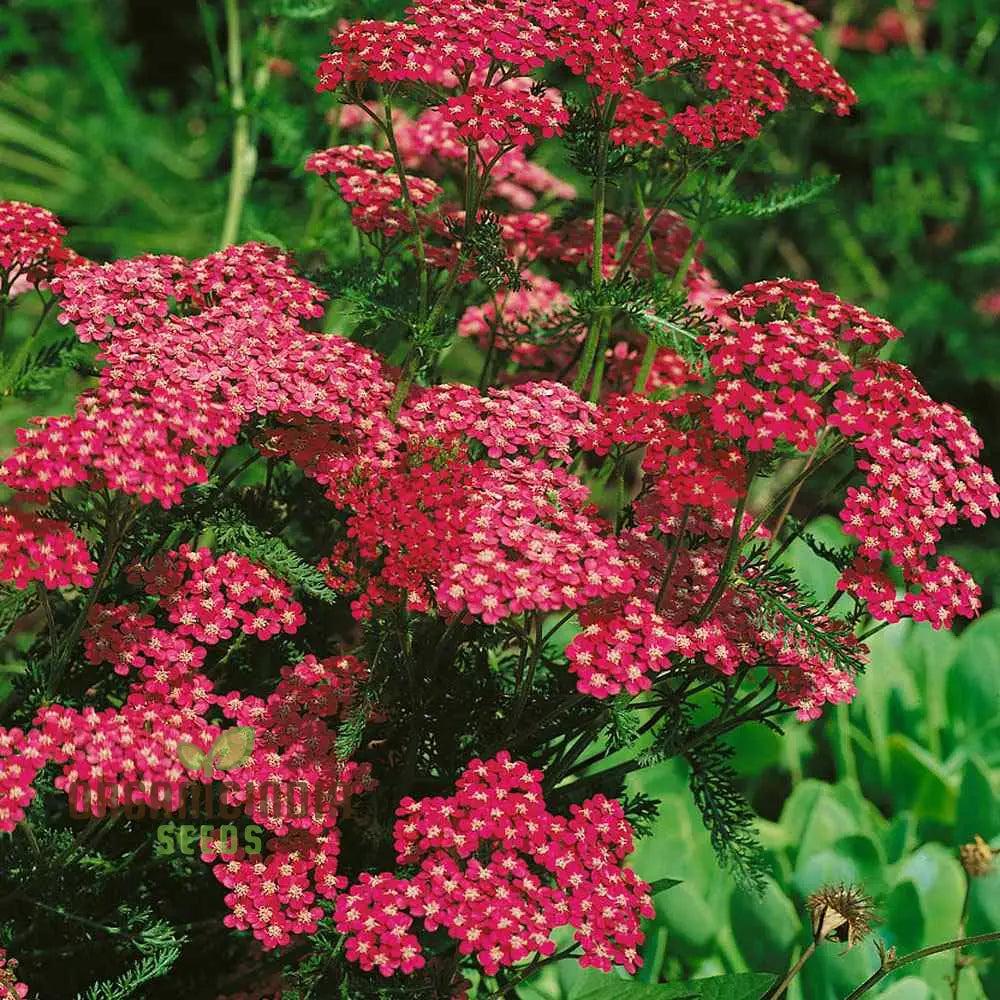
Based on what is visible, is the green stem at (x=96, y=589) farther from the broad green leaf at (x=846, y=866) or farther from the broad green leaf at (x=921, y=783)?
the broad green leaf at (x=921, y=783)

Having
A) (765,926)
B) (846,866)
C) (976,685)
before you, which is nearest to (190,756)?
(765,926)

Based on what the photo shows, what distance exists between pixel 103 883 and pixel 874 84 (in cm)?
354

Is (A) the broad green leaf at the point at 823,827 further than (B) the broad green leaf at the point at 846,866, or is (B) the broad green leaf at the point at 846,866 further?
(A) the broad green leaf at the point at 823,827

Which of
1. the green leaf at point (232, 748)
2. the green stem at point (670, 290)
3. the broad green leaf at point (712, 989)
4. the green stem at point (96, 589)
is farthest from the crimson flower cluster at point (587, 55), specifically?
the broad green leaf at point (712, 989)

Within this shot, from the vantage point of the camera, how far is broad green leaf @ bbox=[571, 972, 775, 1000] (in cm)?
168

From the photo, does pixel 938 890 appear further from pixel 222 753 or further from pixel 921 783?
pixel 222 753

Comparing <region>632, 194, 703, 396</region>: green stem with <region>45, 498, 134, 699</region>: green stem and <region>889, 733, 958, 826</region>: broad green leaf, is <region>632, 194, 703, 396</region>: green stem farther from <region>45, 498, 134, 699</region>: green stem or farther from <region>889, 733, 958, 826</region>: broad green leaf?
<region>889, 733, 958, 826</region>: broad green leaf

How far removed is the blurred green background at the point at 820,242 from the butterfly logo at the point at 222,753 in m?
0.69

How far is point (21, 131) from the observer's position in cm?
479

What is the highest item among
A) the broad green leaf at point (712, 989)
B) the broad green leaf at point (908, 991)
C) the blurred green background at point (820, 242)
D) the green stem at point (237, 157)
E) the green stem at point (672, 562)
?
the green stem at point (672, 562)

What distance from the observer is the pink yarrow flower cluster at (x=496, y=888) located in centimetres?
135

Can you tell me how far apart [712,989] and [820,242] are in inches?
155

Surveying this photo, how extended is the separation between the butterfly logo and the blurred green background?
69 centimetres

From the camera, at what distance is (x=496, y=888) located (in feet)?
4.55
